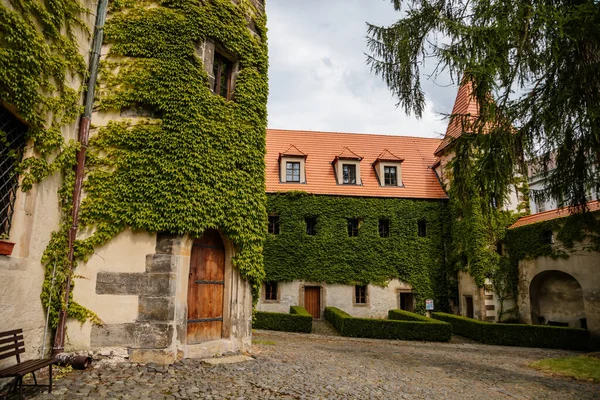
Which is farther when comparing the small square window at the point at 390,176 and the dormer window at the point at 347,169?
the small square window at the point at 390,176

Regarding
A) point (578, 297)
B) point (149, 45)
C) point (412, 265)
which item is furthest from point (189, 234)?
point (578, 297)

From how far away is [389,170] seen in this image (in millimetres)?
21047

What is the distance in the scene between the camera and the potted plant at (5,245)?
16.3ft

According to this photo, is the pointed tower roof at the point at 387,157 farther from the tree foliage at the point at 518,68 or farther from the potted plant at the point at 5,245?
the potted plant at the point at 5,245

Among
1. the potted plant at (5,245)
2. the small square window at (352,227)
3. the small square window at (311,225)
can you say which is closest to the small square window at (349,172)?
the small square window at (352,227)

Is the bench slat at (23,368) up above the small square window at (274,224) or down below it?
below

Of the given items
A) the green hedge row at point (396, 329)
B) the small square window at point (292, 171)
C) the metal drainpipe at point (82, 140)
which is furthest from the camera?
the small square window at point (292, 171)

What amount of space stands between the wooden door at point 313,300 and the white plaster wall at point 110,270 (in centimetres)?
1307

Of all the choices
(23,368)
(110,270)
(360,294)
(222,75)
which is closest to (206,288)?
(110,270)

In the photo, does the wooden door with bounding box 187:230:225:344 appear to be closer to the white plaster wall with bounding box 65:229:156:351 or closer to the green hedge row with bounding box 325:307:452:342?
the white plaster wall with bounding box 65:229:156:351

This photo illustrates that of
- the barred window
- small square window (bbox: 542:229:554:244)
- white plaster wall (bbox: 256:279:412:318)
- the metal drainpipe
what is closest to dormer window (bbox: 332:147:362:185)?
white plaster wall (bbox: 256:279:412:318)

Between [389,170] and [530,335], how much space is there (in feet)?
32.9

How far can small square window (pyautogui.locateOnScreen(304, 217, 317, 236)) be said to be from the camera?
1975 centimetres

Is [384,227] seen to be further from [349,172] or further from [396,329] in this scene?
[396,329]
